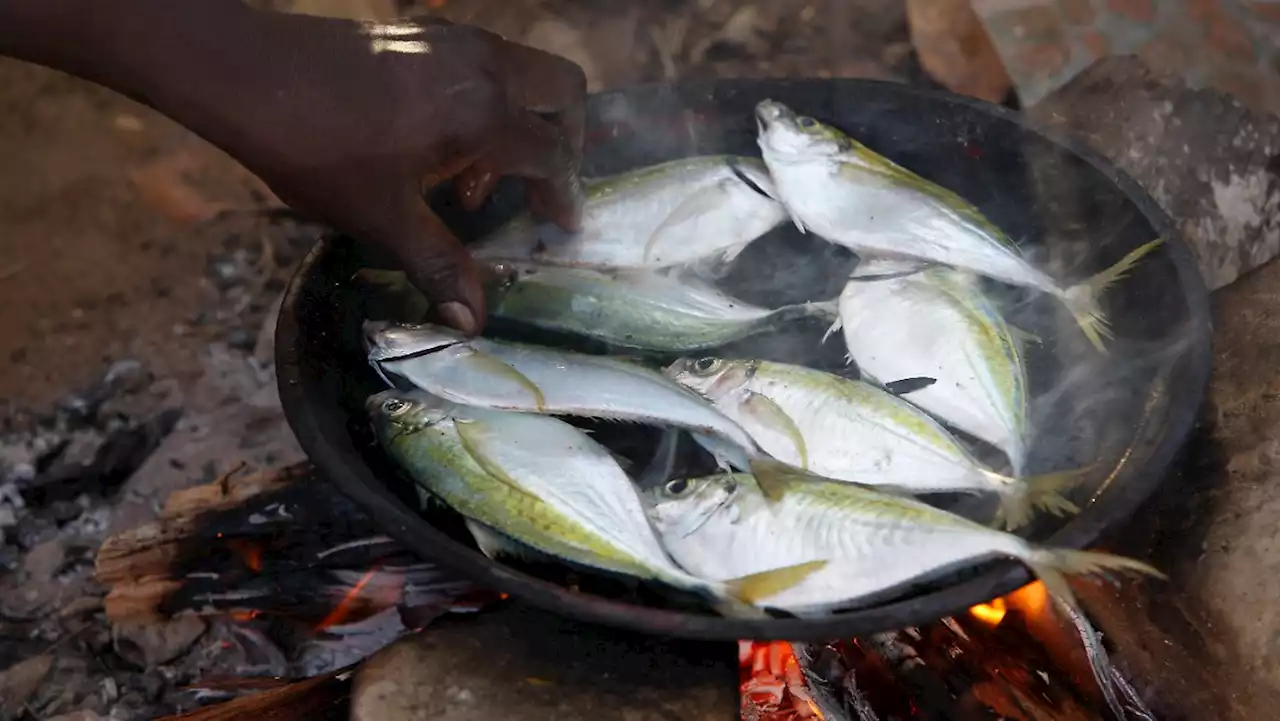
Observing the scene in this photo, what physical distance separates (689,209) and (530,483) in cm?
69

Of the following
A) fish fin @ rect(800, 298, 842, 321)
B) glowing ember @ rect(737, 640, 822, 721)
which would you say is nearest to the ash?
glowing ember @ rect(737, 640, 822, 721)

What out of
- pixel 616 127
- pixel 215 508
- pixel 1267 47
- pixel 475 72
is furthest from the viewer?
pixel 1267 47

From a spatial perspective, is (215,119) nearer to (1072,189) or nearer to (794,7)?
(1072,189)

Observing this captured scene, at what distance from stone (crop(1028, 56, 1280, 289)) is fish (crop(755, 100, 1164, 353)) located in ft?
1.89

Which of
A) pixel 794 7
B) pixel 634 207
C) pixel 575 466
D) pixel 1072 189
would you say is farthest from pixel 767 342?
pixel 794 7

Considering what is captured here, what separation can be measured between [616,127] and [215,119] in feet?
2.96

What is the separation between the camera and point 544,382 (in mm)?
1589

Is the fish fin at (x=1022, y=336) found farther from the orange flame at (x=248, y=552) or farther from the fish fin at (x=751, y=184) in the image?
the orange flame at (x=248, y=552)

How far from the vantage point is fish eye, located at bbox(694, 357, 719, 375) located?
162cm

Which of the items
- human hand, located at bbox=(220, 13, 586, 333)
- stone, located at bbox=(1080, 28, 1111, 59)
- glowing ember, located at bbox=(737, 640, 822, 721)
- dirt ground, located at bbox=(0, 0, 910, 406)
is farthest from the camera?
stone, located at bbox=(1080, 28, 1111, 59)

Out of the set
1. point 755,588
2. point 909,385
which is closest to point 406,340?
point 755,588

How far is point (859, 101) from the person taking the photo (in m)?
2.00

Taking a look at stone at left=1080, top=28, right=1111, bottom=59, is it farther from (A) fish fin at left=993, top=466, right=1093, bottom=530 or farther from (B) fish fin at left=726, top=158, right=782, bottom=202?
(A) fish fin at left=993, top=466, right=1093, bottom=530

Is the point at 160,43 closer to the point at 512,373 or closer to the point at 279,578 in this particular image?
the point at 512,373
